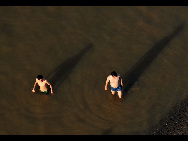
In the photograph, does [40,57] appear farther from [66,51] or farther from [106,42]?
[106,42]

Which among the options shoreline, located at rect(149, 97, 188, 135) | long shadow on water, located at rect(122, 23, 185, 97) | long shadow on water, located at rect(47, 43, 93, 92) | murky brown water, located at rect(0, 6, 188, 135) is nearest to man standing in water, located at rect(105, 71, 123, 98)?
murky brown water, located at rect(0, 6, 188, 135)

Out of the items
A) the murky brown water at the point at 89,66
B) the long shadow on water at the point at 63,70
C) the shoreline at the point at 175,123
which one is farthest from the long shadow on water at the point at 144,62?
the long shadow on water at the point at 63,70

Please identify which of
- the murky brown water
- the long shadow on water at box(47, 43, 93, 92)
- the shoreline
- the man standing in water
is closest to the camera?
the man standing in water

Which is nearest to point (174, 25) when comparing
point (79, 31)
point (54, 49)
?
point (79, 31)

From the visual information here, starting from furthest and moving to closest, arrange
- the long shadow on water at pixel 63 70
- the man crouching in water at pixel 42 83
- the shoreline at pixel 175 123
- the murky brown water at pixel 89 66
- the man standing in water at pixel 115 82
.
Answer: the long shadow on water at pixel 63 70
the murky brown water at pixel 89 66
the shoreline at pixel 175 123
the man crouching in water at pixel 42 83
the man standing in water at pixel 115 82

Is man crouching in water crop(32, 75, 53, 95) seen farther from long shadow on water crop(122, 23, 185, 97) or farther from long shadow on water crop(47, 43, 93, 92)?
long shadow on water crop(122, 23, 185, 97)

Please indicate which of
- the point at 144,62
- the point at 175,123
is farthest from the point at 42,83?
the point at 175,123

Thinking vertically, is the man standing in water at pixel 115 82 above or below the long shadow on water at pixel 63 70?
below

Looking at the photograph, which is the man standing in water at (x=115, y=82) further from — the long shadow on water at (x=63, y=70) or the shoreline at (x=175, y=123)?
the long shadow on water at (x=63, y=70)
